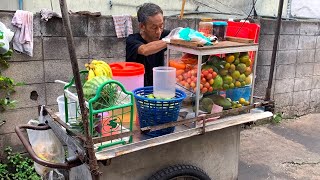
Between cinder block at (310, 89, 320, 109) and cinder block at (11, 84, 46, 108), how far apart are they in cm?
465

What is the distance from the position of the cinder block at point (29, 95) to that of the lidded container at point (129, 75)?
174 centimetres

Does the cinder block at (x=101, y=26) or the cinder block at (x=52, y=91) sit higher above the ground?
the cinder block at (x=101, y=26)

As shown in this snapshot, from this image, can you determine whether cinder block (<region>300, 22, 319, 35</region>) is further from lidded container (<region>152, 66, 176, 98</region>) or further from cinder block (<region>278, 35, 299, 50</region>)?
lidded container (<region>152, 66, 176, 98</region>)

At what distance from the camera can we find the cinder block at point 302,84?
5688mm

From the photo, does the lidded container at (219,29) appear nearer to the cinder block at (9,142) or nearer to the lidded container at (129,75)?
the lidded container at (129,75)

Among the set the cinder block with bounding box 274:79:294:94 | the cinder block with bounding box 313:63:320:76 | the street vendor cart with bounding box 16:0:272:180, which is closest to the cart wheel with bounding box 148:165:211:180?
A: the street vendor cart with bounding box 16:0:272:180

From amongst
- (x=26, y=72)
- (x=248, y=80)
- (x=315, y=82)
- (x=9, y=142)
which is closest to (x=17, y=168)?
(x=9, y=142)

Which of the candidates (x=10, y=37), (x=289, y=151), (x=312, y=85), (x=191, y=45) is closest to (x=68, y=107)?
(x=191, y=45)

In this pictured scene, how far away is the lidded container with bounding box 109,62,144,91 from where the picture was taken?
2127 mm

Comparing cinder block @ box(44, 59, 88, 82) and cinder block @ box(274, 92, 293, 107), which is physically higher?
cinder block @ box(44, 59, 88, 82)

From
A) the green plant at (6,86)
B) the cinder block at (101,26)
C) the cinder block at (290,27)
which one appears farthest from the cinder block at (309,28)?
the green plant at (6,86)

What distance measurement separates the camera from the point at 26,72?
353 centimetres

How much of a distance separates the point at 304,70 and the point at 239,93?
381 cm

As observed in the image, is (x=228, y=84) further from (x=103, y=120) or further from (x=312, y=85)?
(x=312, y=85)
